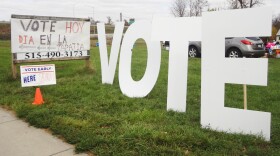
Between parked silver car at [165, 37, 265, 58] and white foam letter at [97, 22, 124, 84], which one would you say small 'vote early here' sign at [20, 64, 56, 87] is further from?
parked silver car at [165, 37, 265, 58]

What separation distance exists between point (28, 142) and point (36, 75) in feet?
9.41

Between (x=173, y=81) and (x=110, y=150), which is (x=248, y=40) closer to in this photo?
(x=173, y=81)

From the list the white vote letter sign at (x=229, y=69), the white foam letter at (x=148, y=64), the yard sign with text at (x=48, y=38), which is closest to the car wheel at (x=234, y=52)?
the yard sign with text at (x=48, y=38)

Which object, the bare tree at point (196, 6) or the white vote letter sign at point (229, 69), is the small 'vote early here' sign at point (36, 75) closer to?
the white vote letter sign at point (229, 69)

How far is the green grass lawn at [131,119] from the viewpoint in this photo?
12.7ft

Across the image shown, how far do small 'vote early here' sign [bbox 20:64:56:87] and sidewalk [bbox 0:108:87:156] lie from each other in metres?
1.73

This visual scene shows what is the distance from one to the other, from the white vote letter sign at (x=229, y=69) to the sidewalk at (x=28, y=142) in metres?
2.20

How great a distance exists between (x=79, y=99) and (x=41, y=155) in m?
2.81

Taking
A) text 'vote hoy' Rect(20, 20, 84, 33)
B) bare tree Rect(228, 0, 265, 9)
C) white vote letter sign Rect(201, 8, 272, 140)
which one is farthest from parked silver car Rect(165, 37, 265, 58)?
bare tree Rect(228, 0, 265, 9)

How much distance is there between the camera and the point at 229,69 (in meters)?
4.46

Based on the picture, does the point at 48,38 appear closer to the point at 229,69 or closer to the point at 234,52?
the point at 229,69

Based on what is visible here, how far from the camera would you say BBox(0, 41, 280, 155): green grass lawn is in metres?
3.88

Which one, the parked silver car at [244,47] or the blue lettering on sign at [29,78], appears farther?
the parked silver car at [244,47]

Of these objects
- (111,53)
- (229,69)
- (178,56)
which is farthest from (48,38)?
(229,69)
